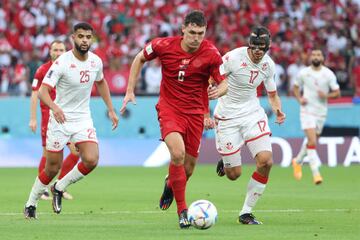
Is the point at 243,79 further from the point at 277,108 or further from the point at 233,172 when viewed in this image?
the point at 233,172

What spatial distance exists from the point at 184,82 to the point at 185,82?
12 millimetres

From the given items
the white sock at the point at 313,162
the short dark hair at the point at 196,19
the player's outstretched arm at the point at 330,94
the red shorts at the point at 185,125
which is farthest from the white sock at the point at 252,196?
the player's outstretched arm at the point at 330,94

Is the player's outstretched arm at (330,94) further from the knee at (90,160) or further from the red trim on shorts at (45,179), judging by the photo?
the red trim on shorts at (45,179)

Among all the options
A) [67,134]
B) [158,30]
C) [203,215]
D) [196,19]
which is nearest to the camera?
[203,215]

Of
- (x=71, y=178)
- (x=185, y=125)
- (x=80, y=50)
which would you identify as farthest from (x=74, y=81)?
(x=185, y=125)

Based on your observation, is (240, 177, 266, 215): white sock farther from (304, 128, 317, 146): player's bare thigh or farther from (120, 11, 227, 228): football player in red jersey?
(304, 128, 317, 146): player's bare thigh

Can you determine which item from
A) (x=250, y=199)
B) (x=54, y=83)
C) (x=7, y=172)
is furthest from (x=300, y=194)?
(x=7, y=172)

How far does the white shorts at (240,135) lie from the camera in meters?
13.4

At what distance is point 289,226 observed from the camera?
12344 millimetres

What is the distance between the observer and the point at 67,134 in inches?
537

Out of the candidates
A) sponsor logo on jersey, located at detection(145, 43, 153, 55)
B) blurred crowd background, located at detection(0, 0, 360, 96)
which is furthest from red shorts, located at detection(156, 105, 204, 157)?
blurred crowd background, located at detection(0, 0, 360, 96)

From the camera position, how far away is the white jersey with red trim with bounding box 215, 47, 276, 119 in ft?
44.9

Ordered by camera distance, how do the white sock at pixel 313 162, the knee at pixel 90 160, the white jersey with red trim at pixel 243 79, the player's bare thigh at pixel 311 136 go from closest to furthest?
the knee at pixel 90 160 → the white jersey with red trim at pixel 243 79 → the white sock at pixel 313 162 → the player's bare thigh at pixel 311 136

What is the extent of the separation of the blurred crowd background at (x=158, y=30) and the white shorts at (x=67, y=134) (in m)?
12.8
